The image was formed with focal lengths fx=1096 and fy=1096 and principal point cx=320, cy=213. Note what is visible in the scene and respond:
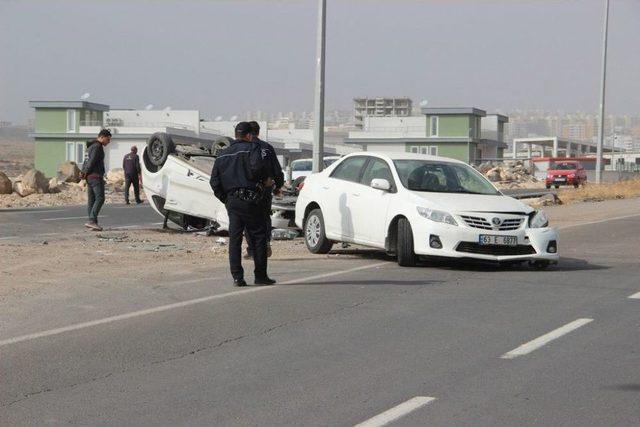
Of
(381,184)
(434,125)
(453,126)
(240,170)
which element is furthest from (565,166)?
(240,170)

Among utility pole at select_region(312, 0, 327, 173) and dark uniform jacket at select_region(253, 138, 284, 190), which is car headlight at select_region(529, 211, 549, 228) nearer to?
dark uniform jacket at select_region(253, 138, 284, 190)

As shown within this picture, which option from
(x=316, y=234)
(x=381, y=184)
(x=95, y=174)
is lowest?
(x=316, y=234)

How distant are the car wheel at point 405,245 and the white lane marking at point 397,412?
7.43 m

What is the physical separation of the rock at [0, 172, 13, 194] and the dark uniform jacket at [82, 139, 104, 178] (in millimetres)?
16704


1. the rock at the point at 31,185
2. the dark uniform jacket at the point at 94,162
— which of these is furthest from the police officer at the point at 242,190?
the rock at the point at 31,185

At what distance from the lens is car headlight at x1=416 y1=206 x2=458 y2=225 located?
14.0 meters

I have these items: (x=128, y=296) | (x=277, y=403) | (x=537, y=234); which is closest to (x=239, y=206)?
(x=128, y=296)

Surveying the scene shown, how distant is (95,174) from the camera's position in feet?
66.4

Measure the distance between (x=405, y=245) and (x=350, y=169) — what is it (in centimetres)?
222

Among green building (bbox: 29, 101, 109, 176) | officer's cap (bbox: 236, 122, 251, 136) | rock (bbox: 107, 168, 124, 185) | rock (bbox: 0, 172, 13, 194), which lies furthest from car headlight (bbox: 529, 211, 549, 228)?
green building (bbox: 29, 101, 109, 176)

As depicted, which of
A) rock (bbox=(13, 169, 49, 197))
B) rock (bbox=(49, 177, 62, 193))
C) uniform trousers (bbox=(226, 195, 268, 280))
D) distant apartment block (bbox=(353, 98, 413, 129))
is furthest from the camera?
distant apartment block (bbox=(353, 98, 413, 129))

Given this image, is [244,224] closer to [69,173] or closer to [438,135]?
[69,173]

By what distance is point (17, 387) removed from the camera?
7211 millimetres

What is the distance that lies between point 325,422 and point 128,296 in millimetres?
5730
